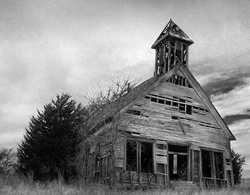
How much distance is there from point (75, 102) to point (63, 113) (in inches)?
50.2

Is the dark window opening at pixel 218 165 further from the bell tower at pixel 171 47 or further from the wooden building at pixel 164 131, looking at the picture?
the bell tower at pixel 171 47

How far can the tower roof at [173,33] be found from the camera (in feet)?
77.5

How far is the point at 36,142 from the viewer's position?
21781 millimetres

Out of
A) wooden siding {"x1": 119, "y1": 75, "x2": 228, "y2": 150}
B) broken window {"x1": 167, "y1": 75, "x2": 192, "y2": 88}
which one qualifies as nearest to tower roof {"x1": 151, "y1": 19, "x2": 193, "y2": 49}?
broken window {"x1": 167, "y1": 75, "x2": 192, "y2": 88}

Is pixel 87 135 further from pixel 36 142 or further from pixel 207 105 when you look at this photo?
pixel 207 105

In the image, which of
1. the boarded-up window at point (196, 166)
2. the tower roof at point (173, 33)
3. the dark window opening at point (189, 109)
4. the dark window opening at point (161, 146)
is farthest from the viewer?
the tower roof at point (173, 33)

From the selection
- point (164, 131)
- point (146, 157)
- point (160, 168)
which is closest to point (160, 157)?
point (160, 168)

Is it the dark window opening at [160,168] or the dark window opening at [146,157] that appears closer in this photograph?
the dark window opening at [160,168]

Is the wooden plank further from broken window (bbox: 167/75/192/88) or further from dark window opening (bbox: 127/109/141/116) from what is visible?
broken window (bbox: 167/75/192/88)

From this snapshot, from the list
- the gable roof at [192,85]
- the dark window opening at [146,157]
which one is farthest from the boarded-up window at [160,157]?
the dark window opening at [146,157]

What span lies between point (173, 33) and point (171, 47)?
0.95 m

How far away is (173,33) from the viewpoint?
23703 millimetres

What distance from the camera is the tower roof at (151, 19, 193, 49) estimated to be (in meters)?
23.6

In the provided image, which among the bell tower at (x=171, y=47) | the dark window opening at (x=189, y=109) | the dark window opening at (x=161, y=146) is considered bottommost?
the dark window opening at (x=161, y=146)
